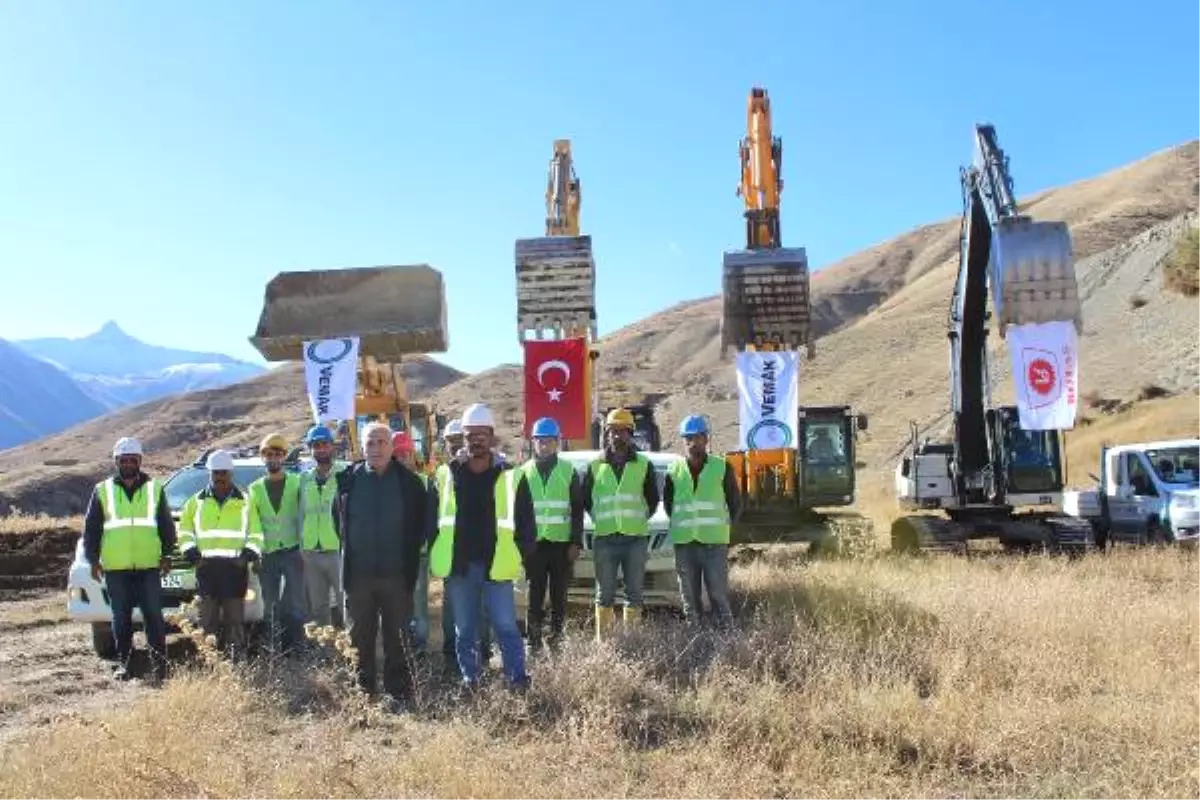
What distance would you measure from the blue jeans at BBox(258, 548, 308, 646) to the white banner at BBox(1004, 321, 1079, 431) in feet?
25.9

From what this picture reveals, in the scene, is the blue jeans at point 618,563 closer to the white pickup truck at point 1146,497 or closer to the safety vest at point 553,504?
the safety vest at point 553,504

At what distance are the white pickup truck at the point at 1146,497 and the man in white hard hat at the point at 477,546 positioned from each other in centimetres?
1131

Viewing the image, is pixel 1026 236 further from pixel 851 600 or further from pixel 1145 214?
pixel 1145 214

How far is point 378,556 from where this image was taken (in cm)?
700

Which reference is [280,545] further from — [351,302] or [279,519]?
[351,302]

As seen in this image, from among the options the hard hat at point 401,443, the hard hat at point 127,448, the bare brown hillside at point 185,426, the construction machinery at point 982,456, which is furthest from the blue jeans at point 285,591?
the bare brown hillside at point 185,426

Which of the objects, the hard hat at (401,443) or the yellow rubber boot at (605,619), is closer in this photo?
the yellow rubber boot at (605,619)

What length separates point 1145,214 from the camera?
75062mm

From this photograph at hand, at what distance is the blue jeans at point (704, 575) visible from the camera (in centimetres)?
860

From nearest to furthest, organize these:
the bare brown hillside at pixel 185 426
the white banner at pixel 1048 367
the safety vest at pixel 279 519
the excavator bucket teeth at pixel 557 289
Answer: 1. the safety vest at pixel 279 519
2. the white banner at pixel 1048 367
3. the excavator bucket teeth at pixel 557 289
4. the bare brown hillside at pixel 185 426

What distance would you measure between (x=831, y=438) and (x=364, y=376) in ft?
25.8

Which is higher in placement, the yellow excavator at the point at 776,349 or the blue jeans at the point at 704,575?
the yellow excavator at the point at 776,349

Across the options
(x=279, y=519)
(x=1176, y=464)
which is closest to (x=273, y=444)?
(x=279, y=519)

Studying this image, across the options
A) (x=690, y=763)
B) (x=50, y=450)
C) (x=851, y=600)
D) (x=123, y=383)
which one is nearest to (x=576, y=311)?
(x=851, y=600)
